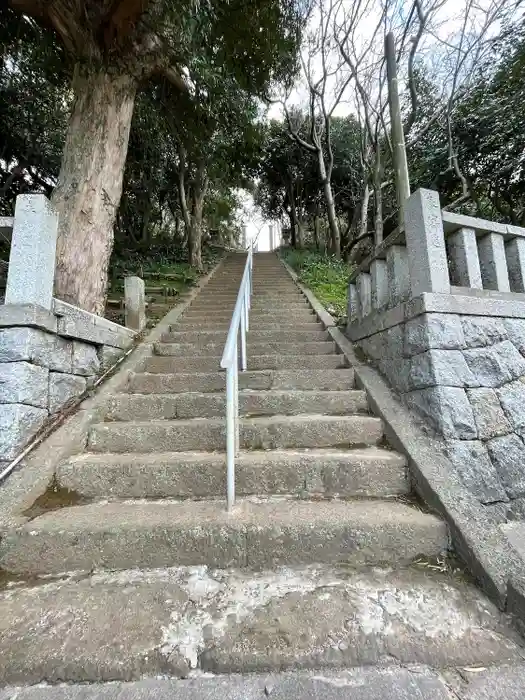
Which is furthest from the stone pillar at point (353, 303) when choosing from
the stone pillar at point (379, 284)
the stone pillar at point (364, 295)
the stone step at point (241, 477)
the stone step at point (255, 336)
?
the stone step at point (241, 477)

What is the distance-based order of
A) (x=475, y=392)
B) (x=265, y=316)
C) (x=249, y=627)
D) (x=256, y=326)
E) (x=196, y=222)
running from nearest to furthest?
(x=249, y=627), (x=475, y=392), (x=256, y=326), (x=265, y=316), (x=196, y=222)

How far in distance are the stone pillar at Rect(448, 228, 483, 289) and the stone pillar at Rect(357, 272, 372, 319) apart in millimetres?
887

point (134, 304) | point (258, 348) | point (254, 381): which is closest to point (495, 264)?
point (254, 381)

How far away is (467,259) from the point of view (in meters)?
2.41

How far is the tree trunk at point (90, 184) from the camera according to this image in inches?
130

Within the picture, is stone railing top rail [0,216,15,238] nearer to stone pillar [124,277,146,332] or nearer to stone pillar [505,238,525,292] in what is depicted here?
stone pillar [124,277,146,332]

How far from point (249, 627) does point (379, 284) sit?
8.56 feet

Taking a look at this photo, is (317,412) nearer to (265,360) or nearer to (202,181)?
(265,360)

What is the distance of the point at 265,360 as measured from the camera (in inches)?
133

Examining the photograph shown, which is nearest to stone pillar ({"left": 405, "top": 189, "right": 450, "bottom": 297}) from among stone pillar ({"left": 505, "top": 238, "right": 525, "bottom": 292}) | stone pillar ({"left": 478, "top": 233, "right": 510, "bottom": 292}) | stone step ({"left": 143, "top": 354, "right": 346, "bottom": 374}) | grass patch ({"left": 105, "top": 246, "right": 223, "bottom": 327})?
stone pillar ({"left": 478, "top": 233, "right": 510, "bottom": 292})

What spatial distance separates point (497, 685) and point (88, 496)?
6.58 ft

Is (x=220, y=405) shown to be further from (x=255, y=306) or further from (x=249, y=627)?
(x=255, y=306)

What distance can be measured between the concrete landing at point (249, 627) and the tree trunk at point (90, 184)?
261cm

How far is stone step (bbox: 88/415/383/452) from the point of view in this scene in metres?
2.28
